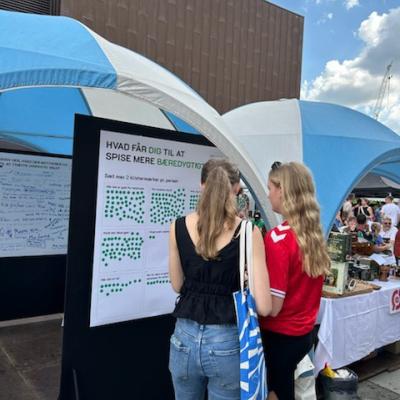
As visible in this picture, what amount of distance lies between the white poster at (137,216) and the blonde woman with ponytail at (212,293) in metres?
0.75

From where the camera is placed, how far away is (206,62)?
1666 cm

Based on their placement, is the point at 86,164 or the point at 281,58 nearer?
the point at 86,164

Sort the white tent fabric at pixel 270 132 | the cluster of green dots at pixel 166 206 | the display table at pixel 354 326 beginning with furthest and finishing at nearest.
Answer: the white tent fabric at pixel 270 132 → the display table at pixel 354 326 → the cluster of green dots at pixel 166 206

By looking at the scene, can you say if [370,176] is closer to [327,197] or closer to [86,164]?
[327,197]

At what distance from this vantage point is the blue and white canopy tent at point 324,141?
4699 millimetres

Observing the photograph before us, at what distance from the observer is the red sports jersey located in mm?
2020

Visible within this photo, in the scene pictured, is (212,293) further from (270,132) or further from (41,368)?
(270,132)

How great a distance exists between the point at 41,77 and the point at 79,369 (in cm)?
169

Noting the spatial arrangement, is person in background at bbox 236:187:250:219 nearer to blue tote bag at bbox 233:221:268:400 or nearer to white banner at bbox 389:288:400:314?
blue tote bag at bbox 233:221:268:400

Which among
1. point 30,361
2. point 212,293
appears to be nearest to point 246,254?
point 212,293

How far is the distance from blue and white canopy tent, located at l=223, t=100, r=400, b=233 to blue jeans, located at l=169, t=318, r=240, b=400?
2.71m

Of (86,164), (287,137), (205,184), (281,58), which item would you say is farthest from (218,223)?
(281,58)

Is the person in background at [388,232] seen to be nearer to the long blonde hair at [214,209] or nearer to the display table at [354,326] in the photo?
the display table at [354,326]

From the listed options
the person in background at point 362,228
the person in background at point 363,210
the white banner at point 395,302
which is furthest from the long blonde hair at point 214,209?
the person in background at point 363,210
